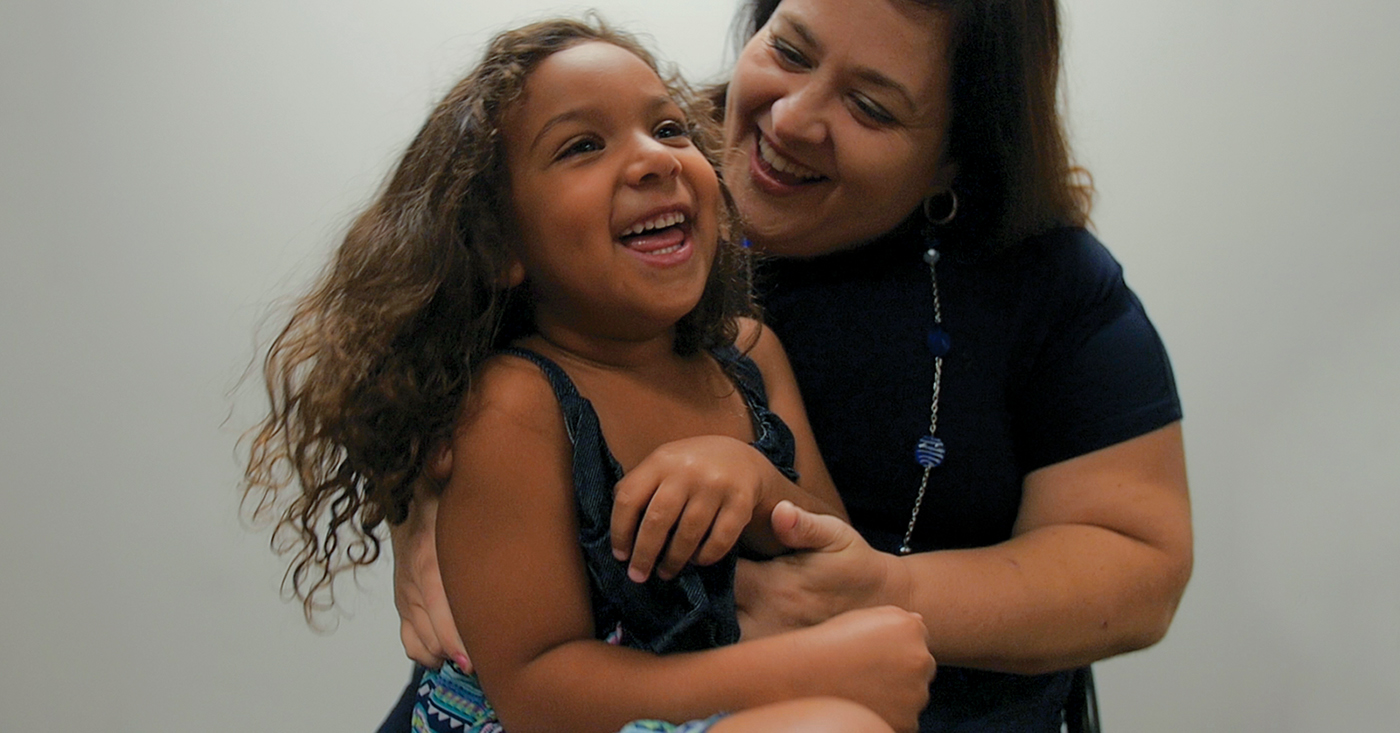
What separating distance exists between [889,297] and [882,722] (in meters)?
0.56

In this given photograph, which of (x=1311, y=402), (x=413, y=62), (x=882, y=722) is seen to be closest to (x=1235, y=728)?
(x=1311, y=402)

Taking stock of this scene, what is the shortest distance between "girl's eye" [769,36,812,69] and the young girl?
0.22 m

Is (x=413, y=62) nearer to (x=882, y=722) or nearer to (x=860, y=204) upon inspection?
(x=860, y=204)

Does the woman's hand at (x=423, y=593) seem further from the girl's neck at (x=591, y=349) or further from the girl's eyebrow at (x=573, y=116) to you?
the girl's eyebrow at (x=573, y=116)

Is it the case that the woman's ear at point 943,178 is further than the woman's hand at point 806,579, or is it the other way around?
the woman's ear at point 943,178

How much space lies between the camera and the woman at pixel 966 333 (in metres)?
1.07

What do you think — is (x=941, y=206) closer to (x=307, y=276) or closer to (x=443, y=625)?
(x=443, y=625)

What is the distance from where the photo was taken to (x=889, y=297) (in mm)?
1202

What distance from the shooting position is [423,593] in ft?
3.36

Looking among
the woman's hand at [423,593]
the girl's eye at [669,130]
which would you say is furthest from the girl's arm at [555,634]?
the girl's eye at [669,130]

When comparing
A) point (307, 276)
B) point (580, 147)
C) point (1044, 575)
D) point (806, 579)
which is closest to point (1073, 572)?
point (1044, 575)

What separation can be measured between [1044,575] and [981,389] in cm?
22

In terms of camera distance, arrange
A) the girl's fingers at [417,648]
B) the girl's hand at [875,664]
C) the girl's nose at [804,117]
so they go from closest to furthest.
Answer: the girl's hand at [875,664], the girl's fingers at [417,648], the girl's nose at [804,117]

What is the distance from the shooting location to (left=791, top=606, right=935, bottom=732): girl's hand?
808 millimetres
